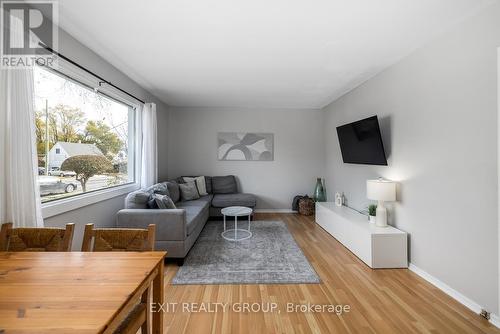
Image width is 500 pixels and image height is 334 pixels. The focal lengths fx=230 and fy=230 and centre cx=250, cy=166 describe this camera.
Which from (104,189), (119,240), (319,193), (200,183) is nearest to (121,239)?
(119,240)

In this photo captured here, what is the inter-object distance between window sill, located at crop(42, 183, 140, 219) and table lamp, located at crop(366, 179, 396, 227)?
11.1 feet

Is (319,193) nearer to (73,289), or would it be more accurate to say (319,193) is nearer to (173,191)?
(173,191)

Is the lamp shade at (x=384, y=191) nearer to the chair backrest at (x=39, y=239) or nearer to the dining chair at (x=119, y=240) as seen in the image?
the dining chair at (x=119, y=240)

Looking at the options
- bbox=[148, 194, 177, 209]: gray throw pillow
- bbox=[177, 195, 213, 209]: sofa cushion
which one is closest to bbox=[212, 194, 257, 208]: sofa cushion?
bbox=[177, 195, 213, 209]: sofa cushion

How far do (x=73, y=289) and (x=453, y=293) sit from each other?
9.70 feet

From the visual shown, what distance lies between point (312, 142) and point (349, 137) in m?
1.86

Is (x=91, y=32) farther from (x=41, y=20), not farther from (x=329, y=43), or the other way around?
(x=329, y=43)

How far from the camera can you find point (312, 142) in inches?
225

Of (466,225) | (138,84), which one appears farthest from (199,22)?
(466,225)

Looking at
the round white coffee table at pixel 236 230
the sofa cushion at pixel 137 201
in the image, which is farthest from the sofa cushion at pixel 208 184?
the sofa cushion at pixel 137 201

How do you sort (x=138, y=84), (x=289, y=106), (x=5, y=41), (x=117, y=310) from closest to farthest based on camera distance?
(x=117, y=310) < (x=5, y=41) < (x=138, y=84) < (x=289, y=106)

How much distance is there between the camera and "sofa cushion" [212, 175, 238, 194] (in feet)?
17.5

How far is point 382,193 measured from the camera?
9.26 ft

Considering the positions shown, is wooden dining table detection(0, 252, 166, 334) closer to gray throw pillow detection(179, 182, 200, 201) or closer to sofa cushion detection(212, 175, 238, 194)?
gray throw pillow detection(179, 182, 200, 201)
